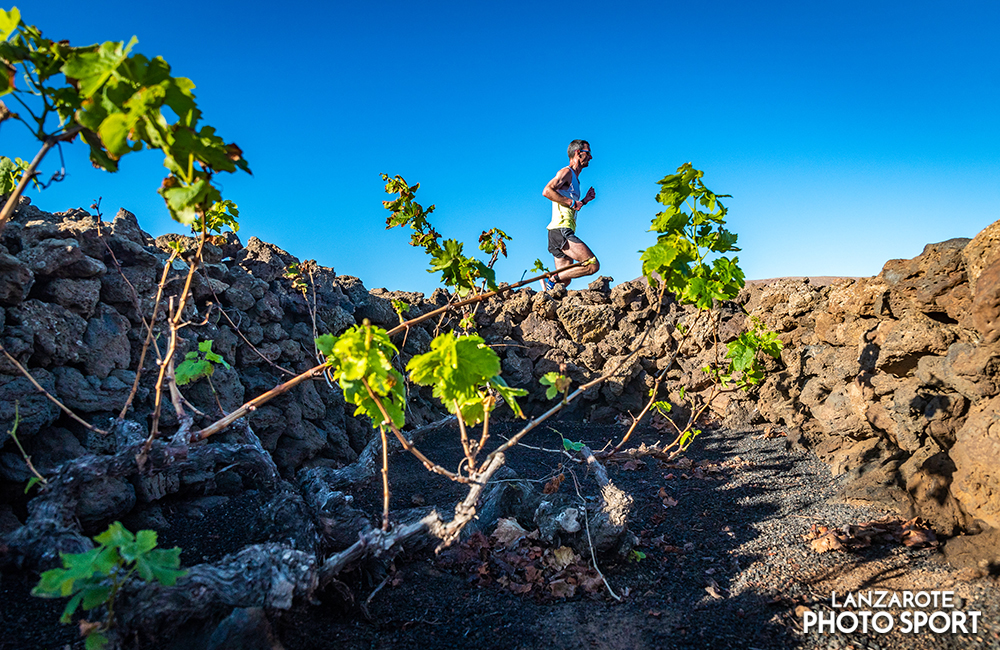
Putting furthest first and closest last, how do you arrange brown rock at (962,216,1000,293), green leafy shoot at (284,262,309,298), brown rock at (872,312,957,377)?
green leafy shoot at (284,262,309,298) < brown rock at (872,312,957,377) < brown rock at (962,216,1000,293)

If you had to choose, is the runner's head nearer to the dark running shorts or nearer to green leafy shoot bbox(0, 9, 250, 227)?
the dark running shorts

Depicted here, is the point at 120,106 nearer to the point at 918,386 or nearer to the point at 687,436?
the point at 687,436

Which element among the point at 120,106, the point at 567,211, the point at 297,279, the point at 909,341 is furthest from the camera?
the point at 297,279

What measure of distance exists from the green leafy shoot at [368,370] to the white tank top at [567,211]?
3.02 metres

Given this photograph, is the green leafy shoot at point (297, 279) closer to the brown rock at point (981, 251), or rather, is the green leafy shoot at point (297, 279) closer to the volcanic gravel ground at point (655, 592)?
the volcanic gravel ground at point (655, 592)

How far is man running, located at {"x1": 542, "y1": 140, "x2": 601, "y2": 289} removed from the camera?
198 inches

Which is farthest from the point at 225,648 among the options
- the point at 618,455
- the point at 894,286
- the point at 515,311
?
the point at 515,311

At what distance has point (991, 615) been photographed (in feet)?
10.3

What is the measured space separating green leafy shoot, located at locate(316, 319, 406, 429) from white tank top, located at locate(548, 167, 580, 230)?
3.02m

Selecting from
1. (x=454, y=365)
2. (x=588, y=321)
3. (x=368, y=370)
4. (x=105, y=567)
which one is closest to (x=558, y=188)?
(x=454, y=365)

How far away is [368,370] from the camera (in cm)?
233

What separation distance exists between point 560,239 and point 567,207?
0.31m

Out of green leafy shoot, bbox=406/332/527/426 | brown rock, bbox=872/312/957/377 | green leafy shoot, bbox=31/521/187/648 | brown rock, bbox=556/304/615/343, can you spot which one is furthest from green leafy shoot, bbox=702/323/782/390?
green leafy shoot, bbox=31/521/187/648

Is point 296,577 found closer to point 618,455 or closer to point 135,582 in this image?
point 135,582
